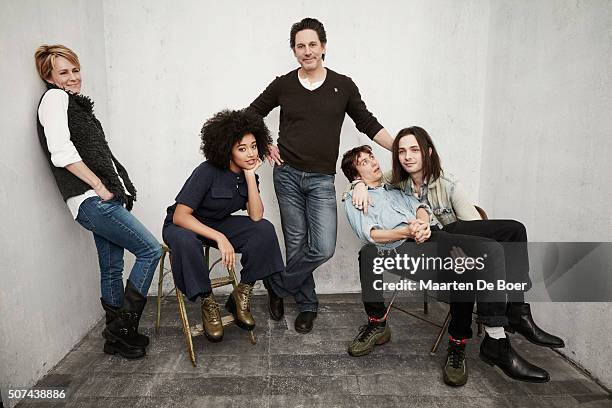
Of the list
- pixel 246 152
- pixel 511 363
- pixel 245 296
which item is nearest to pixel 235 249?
pixel 245 296

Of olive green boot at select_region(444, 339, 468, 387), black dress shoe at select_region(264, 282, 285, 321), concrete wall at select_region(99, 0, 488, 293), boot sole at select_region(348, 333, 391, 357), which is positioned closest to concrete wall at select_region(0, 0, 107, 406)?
concrete wall at select_region(99, 0, 488, 293)

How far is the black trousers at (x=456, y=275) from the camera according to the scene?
6.89 feet

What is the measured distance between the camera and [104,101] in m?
3.26

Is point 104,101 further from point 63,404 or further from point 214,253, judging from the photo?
point 63,404

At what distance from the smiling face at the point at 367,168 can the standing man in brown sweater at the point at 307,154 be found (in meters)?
0.23

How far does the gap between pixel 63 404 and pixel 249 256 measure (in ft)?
3.91

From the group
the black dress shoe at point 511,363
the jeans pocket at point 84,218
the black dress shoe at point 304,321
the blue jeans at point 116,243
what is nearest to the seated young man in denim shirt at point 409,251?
the black dress shoe at point 511,363

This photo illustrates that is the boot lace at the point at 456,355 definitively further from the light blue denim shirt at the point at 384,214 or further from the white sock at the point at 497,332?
the light blue denim shirt at the point at 384,214

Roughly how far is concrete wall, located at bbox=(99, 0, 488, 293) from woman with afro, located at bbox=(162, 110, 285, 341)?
0.86 m

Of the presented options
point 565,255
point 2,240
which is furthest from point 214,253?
point 565,255

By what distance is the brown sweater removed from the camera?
9.35 feet

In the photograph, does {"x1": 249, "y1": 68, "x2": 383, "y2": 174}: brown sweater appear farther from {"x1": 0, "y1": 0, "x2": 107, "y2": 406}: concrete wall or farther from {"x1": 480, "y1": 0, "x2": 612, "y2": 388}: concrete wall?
{"x1": 0, "y1": 0, "x2": 107, "y2": 406}: concrete wall

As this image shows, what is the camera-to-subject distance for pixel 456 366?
2217mm

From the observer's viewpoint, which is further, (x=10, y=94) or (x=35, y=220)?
(x=35, y=220)
